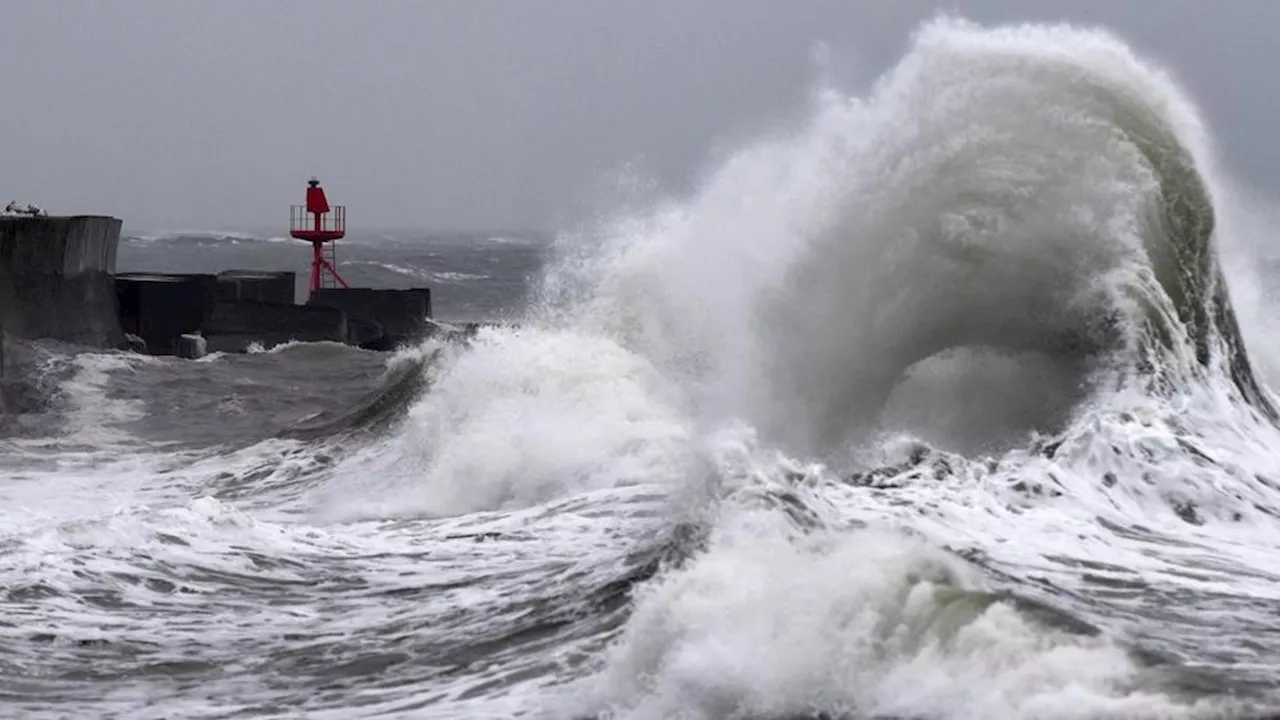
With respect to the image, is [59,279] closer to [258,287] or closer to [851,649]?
Result: [258,287]

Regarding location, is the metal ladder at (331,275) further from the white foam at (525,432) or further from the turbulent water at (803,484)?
the white foam at (525,432)

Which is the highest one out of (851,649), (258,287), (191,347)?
(258,287)

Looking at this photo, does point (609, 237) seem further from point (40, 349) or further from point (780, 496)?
point (780, 496)

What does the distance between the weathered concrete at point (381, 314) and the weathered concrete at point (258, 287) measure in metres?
0.37

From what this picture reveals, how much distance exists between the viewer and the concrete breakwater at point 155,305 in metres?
16.3

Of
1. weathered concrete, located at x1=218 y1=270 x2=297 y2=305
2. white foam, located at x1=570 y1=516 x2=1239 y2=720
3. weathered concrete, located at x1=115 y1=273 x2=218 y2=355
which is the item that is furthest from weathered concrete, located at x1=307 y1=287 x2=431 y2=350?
white foam, located at x1=570 y1=516 x2=1239 y2=720

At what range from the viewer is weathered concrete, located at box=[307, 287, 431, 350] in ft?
69.9

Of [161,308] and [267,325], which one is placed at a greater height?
[161,308]

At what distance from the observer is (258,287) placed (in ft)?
70.6

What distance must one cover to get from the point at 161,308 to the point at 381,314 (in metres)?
2.66

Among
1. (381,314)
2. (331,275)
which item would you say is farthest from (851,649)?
(331,275)

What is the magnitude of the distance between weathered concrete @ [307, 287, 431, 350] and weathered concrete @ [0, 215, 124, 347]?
3.17 m

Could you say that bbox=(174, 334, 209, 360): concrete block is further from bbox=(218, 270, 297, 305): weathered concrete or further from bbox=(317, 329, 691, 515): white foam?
bbox=(317, 329, 691, 515): white foam

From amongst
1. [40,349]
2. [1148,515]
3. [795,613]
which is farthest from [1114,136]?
[40,349]
